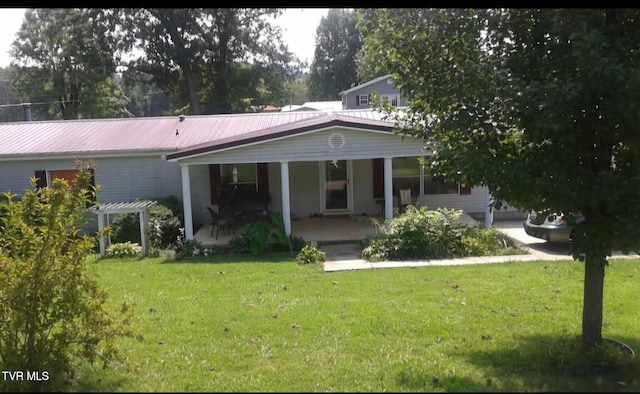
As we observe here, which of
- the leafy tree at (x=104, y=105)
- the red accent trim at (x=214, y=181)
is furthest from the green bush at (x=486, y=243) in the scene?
the leafy tree at (x=104, y=105)

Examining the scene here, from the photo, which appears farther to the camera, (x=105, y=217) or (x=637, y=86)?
(x=105, y=217)

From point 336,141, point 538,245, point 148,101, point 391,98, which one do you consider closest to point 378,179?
point 336,141

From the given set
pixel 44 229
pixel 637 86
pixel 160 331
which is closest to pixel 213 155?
pixel 160 331

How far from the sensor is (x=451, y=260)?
986cm

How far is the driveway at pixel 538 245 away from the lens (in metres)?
9.77

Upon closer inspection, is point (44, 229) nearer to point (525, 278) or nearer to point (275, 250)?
point (525, 278)

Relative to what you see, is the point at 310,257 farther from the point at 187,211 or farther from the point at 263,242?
the point at 187,211

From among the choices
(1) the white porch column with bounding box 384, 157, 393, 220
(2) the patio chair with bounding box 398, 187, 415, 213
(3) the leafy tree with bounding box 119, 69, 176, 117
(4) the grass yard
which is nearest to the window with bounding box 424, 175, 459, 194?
(2) the patio chair with bounding box 398, 187, 415, 213

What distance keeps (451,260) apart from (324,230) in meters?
4.14

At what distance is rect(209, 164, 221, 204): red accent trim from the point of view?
49.5ft

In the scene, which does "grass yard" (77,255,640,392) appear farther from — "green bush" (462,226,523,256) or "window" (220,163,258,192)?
"window" (220,163,258,192)

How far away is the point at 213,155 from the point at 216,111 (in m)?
12.7

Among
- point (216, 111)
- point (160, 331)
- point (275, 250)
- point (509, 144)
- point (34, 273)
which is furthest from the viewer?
point (216, 111)

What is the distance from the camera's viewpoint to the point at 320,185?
15523 mm
